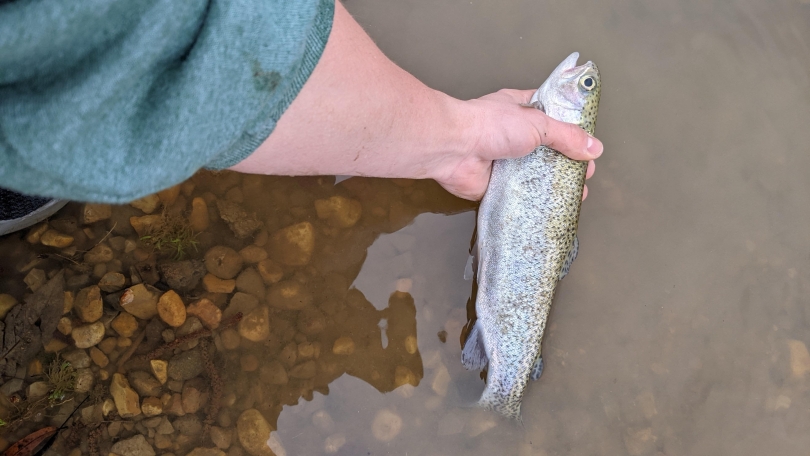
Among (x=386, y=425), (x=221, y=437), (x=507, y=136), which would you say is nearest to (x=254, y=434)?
(x=221, y=437)

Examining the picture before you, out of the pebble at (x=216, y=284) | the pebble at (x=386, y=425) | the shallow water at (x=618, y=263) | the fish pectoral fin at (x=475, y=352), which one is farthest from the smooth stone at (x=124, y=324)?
the fish pectoral fin at (x=475, y=352)

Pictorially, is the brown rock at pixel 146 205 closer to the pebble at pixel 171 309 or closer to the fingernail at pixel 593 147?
the pebble at pixel 171 309

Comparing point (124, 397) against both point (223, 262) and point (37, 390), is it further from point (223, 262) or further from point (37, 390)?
point (223, 262)

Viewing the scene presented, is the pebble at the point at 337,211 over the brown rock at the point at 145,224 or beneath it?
over

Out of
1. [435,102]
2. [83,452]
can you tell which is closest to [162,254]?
[83,452]

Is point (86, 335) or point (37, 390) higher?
point (86, 335)

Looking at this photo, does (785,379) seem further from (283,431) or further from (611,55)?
(283,431)

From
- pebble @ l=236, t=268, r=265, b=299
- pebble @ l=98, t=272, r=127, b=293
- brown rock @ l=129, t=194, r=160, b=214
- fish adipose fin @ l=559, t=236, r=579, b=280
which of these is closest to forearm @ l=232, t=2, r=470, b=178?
fish adipose fin @ l=559, t=236, r=579, b=280
